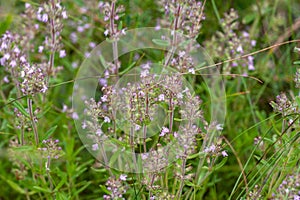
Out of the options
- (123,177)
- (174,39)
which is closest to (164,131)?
(123,177)

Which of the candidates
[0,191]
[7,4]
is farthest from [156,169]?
[7,4]

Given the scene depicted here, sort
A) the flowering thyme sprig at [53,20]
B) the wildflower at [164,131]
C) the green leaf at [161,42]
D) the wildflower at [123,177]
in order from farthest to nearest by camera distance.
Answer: the green leaf at [161,42] → the flowering thyme sprig at [53,20] → the wildflower at [123,177] → the wildflower at [164,131]

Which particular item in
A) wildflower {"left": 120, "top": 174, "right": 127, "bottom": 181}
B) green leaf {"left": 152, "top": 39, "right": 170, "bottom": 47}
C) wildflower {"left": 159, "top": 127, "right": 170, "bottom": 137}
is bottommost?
wildflower {"left": 120, "top": 174, "right": 127, "bottom": 181}

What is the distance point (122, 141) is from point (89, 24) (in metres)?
1.50

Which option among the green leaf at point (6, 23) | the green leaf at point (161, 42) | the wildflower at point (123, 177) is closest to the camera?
the green leaf at point (6, 23)

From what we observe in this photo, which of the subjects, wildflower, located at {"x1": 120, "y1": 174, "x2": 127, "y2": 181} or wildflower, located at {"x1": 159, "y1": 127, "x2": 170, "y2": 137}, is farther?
wildflower, located at {"x1": 120, "y1": 174, "x2": 127, "y2": 181}

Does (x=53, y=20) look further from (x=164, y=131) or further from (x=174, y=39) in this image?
(x=164, y=131)

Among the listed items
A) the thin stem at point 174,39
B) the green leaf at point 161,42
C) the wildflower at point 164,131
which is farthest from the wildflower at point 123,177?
the green leaf at point 161,42

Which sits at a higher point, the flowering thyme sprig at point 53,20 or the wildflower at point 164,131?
the flowering thyme sprig at point 53,20

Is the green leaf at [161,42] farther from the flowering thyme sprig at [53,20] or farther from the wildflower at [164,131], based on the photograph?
A: the wildflower at [164,131]

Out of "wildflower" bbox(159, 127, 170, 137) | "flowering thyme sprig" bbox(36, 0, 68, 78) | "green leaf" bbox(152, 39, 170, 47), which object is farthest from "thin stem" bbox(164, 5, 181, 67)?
"flowering thyme sprig" bbox(36, 0, 68, 78)

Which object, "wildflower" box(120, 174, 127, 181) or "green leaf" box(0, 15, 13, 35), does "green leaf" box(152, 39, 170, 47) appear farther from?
"green leaf" box(0, 15, 13, 35)

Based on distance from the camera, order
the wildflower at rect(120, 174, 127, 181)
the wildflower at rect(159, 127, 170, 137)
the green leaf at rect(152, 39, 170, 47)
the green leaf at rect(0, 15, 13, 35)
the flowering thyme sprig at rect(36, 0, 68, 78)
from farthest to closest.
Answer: the green leaf at rect(152, 39, 170, 47)
the flowering thyme sprig at rect(36, 0, 68, 78)
the wildflower at rect(120, 174, 127, 181)
the wildflower at rect(159, 127, 170, 137)
the green leaf at rect(0, 15, 13, 35)

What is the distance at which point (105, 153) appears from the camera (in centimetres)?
237
